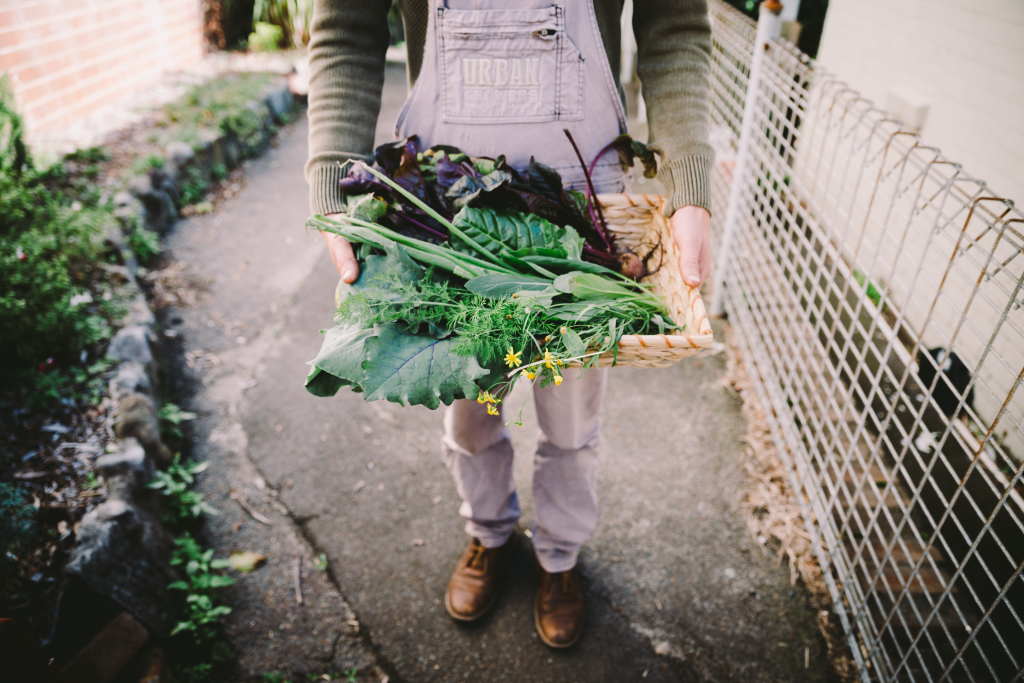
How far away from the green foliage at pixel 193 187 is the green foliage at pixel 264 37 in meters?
3.32

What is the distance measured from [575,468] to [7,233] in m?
2.93

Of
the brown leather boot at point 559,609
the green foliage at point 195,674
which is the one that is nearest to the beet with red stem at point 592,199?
the brown leather boot at point 559,609

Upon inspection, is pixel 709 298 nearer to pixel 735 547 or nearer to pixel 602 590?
pixel 735 547

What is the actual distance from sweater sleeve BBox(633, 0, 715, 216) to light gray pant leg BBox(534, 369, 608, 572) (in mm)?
609

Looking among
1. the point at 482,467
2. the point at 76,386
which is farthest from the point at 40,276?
the point at 482,467

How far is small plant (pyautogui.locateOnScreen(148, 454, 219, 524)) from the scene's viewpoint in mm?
2432

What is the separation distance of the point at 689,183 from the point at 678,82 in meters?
0.34

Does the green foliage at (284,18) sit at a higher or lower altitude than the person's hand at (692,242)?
lower

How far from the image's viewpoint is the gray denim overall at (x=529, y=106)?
1.60 meters

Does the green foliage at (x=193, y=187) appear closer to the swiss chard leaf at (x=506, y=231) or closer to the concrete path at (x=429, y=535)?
the concrete path at (x=429, y=535)

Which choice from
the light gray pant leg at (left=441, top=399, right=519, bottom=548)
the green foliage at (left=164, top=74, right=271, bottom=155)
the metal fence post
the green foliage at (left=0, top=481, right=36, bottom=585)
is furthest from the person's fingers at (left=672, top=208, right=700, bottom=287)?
the green foliage at (left=164, top=74, right=271, bottom=155)

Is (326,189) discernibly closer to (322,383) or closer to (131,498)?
(322,383)

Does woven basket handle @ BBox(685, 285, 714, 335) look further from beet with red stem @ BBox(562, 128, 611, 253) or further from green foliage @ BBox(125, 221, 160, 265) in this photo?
green foliage @ BBox(125, 221, 160, 265)

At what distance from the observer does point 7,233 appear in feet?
9.18
